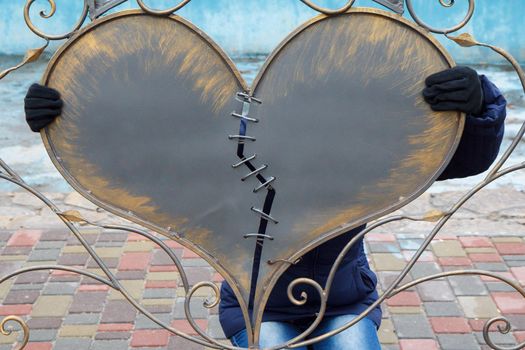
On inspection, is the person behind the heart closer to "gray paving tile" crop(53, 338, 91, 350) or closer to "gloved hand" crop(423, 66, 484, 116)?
"gloved hand" crop(423, 66, 484, 116)

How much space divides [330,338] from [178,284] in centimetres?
145

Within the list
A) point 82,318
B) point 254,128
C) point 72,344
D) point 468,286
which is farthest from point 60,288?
point 254,128

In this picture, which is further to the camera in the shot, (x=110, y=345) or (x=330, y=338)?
(x=110, y=345)

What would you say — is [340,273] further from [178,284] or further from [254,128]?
[178,284]

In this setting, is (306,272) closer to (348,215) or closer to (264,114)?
(348,215)

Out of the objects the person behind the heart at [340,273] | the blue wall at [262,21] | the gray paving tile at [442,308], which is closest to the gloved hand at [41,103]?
the person behind the heart at [340,273]

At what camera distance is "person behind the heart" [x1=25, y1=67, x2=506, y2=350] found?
1824 mm

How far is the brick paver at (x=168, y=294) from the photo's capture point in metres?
3.15

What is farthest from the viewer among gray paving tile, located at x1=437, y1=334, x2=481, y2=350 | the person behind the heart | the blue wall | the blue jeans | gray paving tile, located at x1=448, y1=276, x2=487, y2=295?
the blue wall

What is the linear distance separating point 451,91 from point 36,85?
34.6 inches

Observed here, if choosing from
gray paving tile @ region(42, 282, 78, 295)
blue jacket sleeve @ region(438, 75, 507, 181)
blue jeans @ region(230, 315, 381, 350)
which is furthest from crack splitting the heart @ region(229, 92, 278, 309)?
gray paving tile @ region(42, 282, 78, 295)

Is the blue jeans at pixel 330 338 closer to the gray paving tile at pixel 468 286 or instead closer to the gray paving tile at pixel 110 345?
the gray paving tile at pixel 110 345

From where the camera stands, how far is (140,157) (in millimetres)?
1755

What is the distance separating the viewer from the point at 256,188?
69.4 inches
